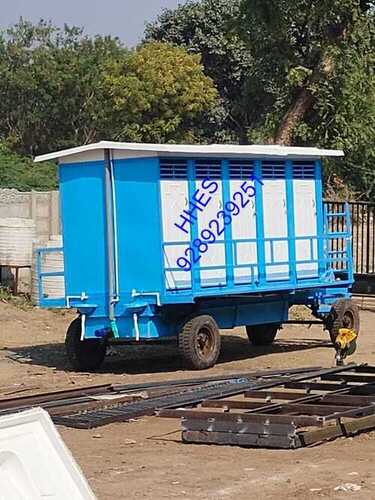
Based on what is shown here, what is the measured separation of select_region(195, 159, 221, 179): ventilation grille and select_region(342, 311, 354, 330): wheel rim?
3567 mm

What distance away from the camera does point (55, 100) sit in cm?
5762

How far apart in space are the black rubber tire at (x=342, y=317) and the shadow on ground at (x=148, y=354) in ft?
2.03

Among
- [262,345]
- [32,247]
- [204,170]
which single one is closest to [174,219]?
[204,170]

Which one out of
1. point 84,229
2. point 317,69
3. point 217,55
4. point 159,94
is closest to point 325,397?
point 84,229

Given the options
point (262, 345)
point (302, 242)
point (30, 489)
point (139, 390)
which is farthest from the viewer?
point (262, 345)

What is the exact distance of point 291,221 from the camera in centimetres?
1805

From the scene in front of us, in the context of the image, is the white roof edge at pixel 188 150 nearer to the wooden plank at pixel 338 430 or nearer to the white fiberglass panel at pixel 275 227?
the white fiberglass panel at pixel 275 227

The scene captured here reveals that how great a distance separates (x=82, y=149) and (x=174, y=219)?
1647mm

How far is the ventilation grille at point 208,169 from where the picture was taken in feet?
54.7

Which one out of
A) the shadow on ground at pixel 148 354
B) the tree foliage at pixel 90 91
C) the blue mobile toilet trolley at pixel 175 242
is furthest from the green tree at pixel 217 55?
the blue mobile toilet trolley at pixel 175 242

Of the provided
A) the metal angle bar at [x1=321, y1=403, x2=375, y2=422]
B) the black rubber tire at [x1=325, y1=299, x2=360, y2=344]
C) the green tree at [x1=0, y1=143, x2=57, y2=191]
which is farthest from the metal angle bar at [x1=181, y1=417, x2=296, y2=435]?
Result: the green tree at [x1=0, y1=143, x2=57, y2=191]

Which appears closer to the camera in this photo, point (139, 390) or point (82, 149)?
point (139, 390)

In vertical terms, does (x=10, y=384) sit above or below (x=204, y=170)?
below

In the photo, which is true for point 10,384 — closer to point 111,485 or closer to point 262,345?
point 262,345
